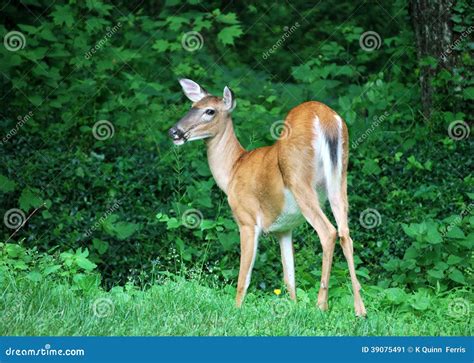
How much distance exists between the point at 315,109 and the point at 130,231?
248cm

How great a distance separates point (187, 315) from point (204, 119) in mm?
2081

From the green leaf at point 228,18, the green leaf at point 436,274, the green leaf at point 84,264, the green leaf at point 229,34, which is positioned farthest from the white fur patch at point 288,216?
the green leaf at point 228,18

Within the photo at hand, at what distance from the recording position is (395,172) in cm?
1089

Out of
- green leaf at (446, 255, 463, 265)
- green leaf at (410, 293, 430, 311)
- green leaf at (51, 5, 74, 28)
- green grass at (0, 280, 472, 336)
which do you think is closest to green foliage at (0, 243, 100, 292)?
green grass at (0, 280, 472, 336)

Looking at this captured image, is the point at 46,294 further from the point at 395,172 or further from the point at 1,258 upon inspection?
the point at 395,172

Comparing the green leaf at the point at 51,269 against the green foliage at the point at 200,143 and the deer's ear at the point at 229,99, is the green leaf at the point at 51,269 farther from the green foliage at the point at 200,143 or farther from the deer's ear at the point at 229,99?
the deer's ear at the point at 229,99

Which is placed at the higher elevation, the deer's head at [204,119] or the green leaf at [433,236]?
the green leaf at [433,236]

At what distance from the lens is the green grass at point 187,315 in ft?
21.8

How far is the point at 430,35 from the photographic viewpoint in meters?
11.5

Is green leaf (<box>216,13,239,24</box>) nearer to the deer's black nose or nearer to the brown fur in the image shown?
the brown fur

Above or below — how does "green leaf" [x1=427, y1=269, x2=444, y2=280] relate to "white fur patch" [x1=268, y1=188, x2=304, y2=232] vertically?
above

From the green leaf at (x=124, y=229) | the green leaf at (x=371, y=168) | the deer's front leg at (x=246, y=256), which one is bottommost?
the green leaf at (x=124, y=229)

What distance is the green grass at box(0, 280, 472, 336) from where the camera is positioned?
6641 mm

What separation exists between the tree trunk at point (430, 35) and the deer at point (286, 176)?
3.53 m
